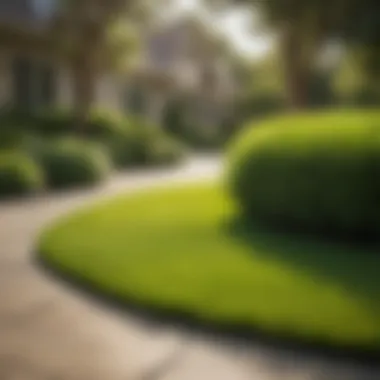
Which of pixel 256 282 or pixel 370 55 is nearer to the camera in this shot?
pixel 256 282

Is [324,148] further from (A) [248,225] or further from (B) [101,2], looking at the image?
(B) [101,2]

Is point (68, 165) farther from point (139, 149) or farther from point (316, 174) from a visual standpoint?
point (316, 174)

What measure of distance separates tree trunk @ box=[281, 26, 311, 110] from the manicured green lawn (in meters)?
7.29

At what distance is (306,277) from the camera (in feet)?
18.2

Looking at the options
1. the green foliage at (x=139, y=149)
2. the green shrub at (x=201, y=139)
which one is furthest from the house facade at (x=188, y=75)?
the green foliage at (x=139, y=149)

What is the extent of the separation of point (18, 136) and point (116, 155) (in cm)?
404

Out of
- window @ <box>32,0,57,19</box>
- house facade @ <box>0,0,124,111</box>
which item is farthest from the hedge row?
window @ <box>32,0,57,19</box>

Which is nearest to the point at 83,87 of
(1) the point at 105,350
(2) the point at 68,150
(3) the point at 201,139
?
(2) the point at 68,150

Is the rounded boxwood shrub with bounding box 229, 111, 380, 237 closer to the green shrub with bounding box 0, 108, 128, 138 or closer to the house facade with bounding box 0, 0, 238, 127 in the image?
the green shrub with bounding box 0, 108, 128, 138

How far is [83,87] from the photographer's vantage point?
2072 cm

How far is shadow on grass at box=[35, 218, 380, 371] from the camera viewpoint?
4.17 meters

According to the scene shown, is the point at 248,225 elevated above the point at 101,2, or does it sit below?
below

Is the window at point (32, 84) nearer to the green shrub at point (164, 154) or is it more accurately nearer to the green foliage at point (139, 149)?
the green foliage at point (139, 149)

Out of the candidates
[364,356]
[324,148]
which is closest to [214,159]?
[324,148]
